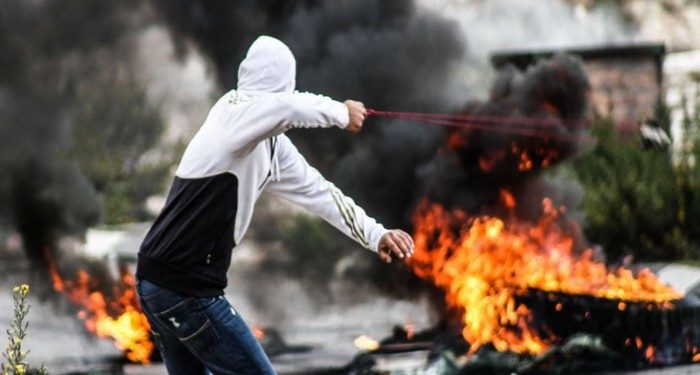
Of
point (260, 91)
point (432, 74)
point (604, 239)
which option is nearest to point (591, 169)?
A: point (604, 239)

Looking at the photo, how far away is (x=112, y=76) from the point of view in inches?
451

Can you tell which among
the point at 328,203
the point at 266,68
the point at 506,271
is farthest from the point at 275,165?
the point at 506,271

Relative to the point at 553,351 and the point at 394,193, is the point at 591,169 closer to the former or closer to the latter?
the point at 394,193

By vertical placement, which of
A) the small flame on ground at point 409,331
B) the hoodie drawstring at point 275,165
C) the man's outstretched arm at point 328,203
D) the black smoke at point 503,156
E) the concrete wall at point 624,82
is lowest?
the small flame on ground at point 409,331

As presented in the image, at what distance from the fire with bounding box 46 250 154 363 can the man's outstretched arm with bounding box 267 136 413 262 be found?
200 inches

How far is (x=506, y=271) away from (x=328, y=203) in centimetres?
583

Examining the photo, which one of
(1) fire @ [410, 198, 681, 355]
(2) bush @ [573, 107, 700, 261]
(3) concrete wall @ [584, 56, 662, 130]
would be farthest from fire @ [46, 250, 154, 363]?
(3) concrete wall @ [584, 56, 662, 130]

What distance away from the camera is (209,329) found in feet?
12.8

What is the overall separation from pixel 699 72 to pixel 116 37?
9009 millimetres

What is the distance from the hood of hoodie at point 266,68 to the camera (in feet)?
13.2

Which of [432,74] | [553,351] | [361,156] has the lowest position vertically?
[553,351]

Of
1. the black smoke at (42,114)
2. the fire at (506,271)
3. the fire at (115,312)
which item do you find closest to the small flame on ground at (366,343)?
the fire at (506,271)

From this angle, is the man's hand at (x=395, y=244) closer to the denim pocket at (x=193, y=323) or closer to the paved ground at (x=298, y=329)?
the denim pocket at (x=193, y=323)

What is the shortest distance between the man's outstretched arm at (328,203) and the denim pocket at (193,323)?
55 cm
